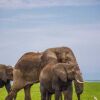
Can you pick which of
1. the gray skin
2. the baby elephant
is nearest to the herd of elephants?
the baby elephant

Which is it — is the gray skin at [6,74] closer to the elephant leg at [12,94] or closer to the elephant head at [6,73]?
the elephant head at [6,73]

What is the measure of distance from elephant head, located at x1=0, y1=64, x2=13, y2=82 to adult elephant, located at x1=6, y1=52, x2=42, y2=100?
2825mm

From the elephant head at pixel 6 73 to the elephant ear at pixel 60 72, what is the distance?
735 cm

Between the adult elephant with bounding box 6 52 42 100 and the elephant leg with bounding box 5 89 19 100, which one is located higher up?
the adult elephant with bounding box 6 52 42 100

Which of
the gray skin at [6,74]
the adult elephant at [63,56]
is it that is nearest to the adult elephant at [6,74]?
the gray skin at [6,74]

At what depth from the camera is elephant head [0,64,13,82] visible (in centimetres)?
3362

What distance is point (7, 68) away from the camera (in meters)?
33.8

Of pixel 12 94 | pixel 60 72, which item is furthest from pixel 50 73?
pixel 12 94

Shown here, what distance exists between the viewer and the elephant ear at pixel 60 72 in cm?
2622

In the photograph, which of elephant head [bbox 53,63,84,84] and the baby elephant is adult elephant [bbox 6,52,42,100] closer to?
the baby elephant

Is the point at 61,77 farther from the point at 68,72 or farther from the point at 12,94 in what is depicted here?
the point at 12,94

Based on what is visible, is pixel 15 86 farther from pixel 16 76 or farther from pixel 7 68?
pixel 7 68

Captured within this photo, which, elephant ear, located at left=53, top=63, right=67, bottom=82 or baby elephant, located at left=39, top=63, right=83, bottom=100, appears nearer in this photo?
baby elephant, located at left=39, top=63, right=83, bottom=100

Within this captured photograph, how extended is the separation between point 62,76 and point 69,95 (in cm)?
83
